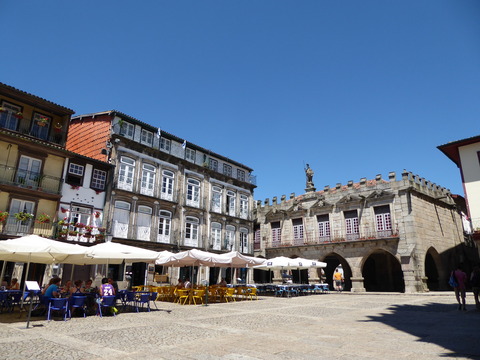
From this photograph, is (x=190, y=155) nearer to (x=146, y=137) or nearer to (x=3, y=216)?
(x=146, y=137)

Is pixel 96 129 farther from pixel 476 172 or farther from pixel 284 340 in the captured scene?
pixel 476 172

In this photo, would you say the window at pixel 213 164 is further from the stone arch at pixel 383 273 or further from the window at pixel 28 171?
the stone arch at pixel 383 273

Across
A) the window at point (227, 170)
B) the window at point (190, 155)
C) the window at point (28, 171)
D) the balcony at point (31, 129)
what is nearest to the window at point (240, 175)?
the window at point (227, 170)

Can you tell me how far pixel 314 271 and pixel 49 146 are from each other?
2140 cm

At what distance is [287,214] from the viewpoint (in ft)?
102

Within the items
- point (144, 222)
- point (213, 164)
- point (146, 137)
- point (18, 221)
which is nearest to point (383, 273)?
point (213, 164)

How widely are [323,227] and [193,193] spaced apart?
11418mm

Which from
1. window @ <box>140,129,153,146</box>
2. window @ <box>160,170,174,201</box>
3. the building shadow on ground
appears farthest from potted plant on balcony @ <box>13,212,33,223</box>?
the building shadow on ground

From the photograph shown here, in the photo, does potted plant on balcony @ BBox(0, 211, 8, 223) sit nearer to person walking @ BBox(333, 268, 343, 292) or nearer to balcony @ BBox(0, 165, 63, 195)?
balcony @ BBox(0, 165, 63, 195)

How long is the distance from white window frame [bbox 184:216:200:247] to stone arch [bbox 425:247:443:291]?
17.5 m

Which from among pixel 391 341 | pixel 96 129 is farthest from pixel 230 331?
pixel 96 129

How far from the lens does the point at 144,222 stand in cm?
2272

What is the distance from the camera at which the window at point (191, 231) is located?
25344 mm

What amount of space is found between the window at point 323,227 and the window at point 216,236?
8481 millimetres
